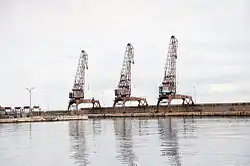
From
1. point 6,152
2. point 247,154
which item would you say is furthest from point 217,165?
point 6,152

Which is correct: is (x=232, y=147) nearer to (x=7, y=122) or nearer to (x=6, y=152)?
(x=6, y=152)

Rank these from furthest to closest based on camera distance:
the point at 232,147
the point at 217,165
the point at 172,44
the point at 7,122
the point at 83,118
A: the point at 172,44, the point at 83,118, the point at 7,122, the point at 232,147, the point at 217,165

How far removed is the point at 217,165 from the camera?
3012 cm

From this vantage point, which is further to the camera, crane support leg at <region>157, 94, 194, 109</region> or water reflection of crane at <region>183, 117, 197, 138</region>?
crane support leg at <region>157, 94, 194, 109</region>

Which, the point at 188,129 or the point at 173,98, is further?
the point at 173,98

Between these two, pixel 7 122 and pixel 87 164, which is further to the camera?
pixel 7 122

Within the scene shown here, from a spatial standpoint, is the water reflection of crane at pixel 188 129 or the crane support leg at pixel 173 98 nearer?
the water reflection of crane at pixel 188 129

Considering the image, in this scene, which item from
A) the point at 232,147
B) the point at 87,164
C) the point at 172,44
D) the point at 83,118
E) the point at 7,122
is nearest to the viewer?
the point at 87,164

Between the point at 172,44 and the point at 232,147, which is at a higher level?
the point at 172,44

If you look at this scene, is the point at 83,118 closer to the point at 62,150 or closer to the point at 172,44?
the point at 172,44

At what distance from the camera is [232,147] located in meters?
41.6

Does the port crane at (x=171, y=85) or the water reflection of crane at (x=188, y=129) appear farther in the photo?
the port crane at (x=171, y=85)

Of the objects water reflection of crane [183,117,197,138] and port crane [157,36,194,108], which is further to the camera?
port crane [157,36,194,108]

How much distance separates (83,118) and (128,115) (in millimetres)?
36149
